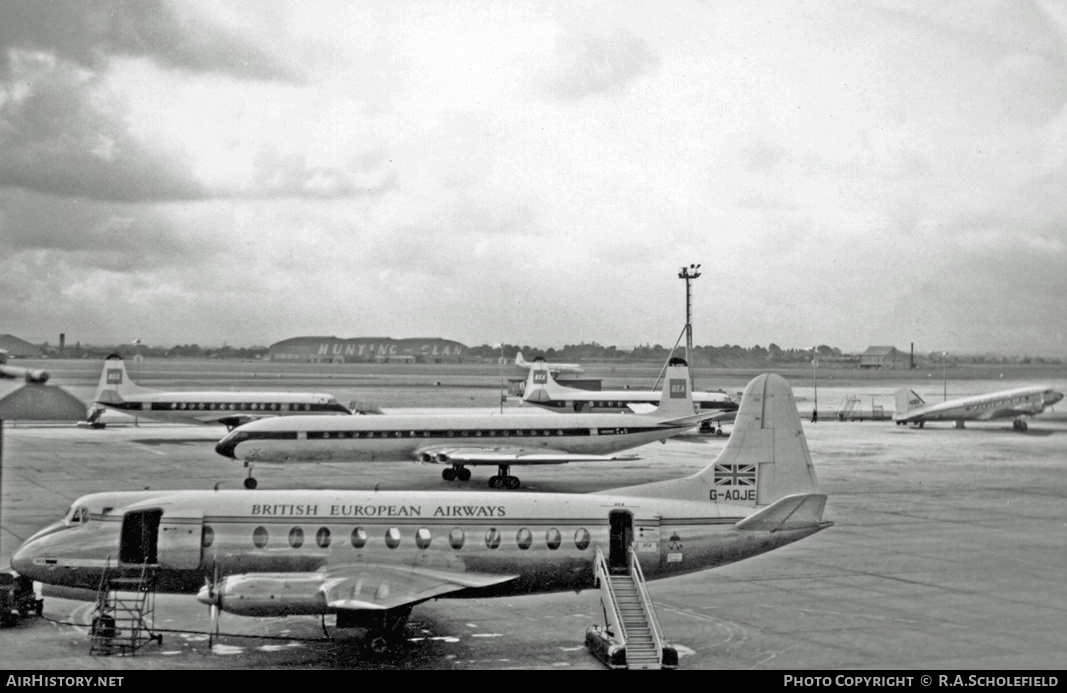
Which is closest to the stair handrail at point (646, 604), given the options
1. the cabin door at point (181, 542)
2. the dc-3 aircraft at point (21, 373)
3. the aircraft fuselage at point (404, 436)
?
the cabin door at point (181, 542)

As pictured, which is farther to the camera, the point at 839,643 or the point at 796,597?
the point at 796,597

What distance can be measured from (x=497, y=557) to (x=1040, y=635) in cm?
1282

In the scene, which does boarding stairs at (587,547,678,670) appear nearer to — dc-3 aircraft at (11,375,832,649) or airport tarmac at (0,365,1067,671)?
dc-3 aircraft at (11,375,832,649)

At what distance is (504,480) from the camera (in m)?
48.1

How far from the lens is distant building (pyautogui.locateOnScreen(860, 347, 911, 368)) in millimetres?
79250

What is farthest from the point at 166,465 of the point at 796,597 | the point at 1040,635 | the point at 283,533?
the point at 1040,635

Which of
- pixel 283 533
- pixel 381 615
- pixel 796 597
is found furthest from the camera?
pixel 796 597

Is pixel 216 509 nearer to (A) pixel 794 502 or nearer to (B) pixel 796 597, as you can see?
(A) pixel 794 502

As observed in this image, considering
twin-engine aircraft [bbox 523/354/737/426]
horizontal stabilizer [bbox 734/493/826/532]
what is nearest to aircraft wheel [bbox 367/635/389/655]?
horizontal stabilizer [bbox 734/493/826/532]

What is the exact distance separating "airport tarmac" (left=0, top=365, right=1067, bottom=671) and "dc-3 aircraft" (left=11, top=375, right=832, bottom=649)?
1.45 meters

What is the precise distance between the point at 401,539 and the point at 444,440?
2679cm

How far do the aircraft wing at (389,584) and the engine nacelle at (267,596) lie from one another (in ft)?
0.92

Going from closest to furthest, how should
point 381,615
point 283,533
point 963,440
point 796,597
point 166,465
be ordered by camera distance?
point 381,615
point 283,533
point 796,597
point 166,465
point 963,440

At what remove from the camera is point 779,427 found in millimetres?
25203
